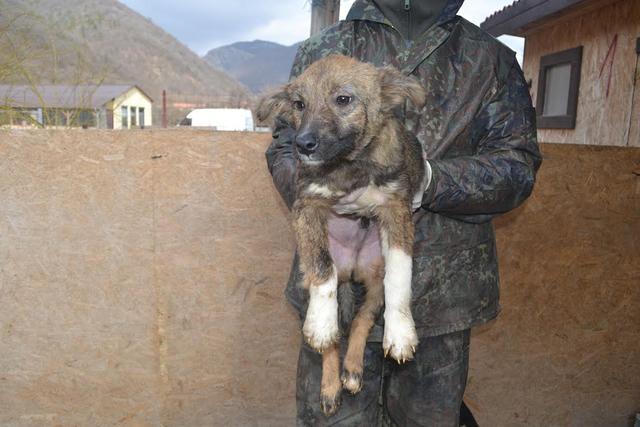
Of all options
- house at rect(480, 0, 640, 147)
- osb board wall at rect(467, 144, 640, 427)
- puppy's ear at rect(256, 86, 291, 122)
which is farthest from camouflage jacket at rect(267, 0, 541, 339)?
house at rect(480, 0, 640, 147)

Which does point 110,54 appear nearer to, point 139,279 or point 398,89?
point 139,279

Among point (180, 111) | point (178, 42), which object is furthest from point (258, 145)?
point (178, 42)

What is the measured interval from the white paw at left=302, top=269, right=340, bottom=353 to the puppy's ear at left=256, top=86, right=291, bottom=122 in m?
0.79

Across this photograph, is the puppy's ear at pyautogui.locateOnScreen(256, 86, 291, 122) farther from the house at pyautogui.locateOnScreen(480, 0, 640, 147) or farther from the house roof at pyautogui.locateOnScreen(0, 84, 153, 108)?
the house at pyautogui.locateOnScreen(480, 0, 640, 147)

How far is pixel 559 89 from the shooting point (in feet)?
22.6

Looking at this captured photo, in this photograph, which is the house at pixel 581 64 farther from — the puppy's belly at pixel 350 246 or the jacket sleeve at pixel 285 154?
the jacket sleeve at pixel 285 154

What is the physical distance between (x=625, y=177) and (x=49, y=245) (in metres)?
3.91

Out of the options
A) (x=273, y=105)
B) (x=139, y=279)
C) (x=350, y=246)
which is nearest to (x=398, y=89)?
(x=273, y=105)

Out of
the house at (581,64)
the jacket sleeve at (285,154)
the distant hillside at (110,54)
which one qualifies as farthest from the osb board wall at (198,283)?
the house at (581,64)

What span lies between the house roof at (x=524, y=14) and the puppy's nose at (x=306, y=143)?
15.9 feet

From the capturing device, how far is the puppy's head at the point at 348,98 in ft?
7.18

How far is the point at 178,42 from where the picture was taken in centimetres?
5772

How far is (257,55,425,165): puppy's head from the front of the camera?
7.18ft

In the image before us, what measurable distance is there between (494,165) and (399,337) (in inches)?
31.3
